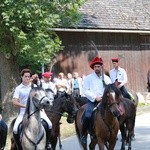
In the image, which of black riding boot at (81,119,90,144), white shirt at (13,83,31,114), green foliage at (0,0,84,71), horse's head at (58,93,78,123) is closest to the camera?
white shirt at (13,83,31,114)

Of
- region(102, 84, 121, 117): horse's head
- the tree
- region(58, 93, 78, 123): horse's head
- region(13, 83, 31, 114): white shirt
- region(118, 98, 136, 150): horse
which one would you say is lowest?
region(118, 98, 136, 150): horse

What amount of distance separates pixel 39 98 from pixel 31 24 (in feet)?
24.7

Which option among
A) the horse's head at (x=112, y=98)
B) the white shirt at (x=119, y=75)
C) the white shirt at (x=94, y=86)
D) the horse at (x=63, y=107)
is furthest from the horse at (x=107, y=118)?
the white shirt at (x=119, y=75)

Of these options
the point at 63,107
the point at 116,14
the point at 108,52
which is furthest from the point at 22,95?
the point at 116,14

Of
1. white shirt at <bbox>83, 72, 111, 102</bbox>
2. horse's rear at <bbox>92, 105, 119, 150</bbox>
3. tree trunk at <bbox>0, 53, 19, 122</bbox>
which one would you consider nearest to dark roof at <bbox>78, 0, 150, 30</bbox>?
tree trunk at <bbox>0, 53, 19, 122</bbox>

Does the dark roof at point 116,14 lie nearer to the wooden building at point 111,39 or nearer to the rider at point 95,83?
the wooden building at point 111,39

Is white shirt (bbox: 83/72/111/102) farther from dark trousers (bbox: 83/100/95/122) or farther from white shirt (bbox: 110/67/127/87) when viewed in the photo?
white shirt (bbox: 110/67/127/87)

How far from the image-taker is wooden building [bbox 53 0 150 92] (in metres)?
26.0

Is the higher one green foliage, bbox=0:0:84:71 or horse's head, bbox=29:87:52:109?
green foliage, bbox=0:0:84:71

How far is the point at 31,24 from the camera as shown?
16672 mm

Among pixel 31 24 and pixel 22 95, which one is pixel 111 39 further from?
pixel 22 95

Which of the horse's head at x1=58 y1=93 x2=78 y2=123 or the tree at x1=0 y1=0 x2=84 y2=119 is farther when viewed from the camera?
the tree at x1=0 y1=0 x2=84 y2=119

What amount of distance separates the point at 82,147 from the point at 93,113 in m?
1.16

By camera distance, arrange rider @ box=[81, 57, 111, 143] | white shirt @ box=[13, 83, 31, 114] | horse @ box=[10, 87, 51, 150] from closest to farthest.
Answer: horse @ box=[10, 87, 51, 150] < white shirt @ box=[13, 83, 31, 114] < rider @ box=[81, 57, 111, 143]
